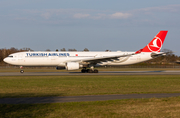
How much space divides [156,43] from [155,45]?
1.61ft

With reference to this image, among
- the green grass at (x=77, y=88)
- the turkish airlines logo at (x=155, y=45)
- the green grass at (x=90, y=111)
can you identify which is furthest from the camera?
the turkish airlines logo at (x=155, y=45)

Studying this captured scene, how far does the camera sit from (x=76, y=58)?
4312cm

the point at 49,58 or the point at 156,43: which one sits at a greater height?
the point at 156,43

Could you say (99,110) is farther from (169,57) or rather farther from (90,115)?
(169,57)

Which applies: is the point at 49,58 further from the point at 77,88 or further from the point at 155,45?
the point at 77,88

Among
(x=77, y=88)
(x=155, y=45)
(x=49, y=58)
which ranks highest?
(x=155, y=45)

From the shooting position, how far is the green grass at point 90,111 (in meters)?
9.45

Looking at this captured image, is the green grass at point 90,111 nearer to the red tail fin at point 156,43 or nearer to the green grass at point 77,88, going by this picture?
the green grass at point 77,88

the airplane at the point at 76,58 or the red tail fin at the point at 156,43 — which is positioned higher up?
the red tail fin at the point at 156,43

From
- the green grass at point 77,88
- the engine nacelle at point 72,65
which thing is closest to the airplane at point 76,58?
the engine nacelle at point 72,65

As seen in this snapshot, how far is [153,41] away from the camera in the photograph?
47.2 m

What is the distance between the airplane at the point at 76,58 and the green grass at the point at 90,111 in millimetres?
28349

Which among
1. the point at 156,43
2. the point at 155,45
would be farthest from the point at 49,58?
the point at 156,43

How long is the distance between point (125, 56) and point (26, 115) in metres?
36.1
